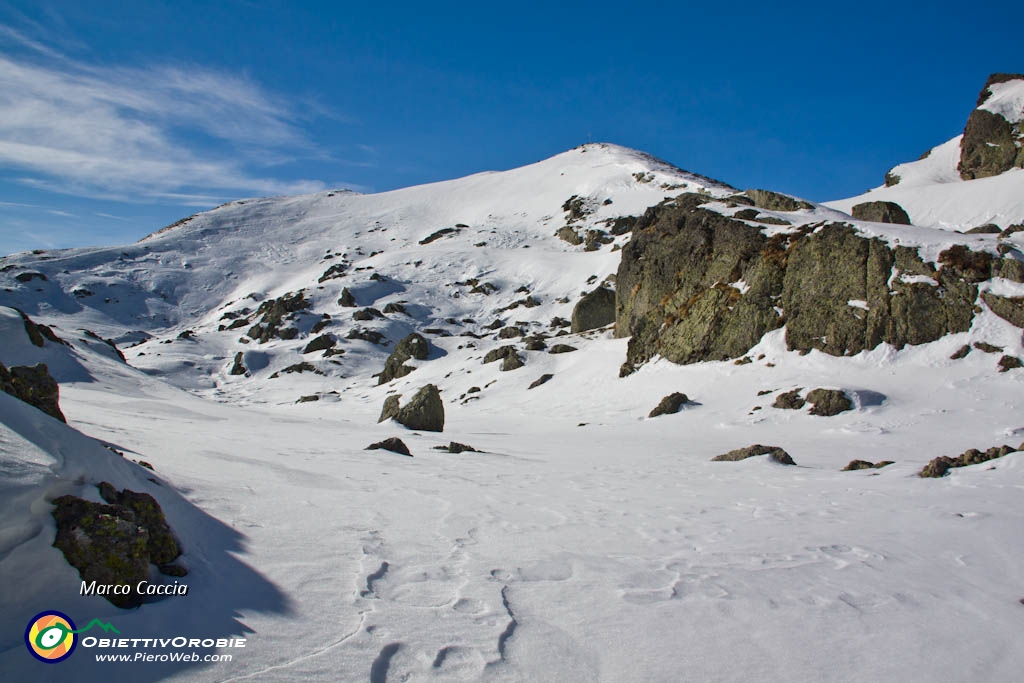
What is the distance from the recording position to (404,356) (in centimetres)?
4894

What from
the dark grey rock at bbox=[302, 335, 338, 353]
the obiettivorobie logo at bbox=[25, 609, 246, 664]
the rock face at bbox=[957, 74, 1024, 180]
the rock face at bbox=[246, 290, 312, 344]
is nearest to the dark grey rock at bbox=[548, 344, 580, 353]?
the dark grey rock at bbox=[302, 335, 338, 353]

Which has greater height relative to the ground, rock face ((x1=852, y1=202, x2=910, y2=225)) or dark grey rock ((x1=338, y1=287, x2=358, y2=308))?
rock face ((x1=852, y1=202, x2=910, y2=225))

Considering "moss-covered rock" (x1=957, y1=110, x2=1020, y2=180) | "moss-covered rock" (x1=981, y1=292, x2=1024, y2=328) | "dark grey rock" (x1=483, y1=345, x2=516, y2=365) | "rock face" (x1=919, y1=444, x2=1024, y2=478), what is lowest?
"rock face" (x1=919, y1=444, x2=1024, y2=478)

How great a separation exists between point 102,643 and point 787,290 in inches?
1042

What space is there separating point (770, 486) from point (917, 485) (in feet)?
6.49

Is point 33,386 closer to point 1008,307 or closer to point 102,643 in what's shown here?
point 102,643

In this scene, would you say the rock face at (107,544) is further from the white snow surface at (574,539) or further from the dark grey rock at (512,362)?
the dark grey rock at (512,362)

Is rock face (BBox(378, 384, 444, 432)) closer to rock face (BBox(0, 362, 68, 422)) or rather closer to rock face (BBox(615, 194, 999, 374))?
rock face (BBox(615, 194, 999, 374))

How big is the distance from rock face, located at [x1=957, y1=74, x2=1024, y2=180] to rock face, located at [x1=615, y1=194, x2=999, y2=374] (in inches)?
1509

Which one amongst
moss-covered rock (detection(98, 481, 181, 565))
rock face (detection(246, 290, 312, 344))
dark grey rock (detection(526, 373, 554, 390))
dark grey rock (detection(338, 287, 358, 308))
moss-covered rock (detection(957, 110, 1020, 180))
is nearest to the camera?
moss-covered rock (detection(98, 481, 181, 565))

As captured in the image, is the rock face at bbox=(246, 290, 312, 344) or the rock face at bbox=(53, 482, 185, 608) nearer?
the rock face at bbox=(53, 482, 185, 608)

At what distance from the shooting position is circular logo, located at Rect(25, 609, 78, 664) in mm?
2562

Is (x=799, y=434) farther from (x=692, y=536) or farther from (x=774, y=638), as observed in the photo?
(x=774, y=638)

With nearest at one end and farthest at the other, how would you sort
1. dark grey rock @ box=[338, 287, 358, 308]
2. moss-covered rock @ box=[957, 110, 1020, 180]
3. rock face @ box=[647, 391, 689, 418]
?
rock face @ box=[647, 391, 689, 418], moss-covered rock @ box=[957, 110, 1020, 180], dark grey rock @ box=[338, 287, 358, 308]
